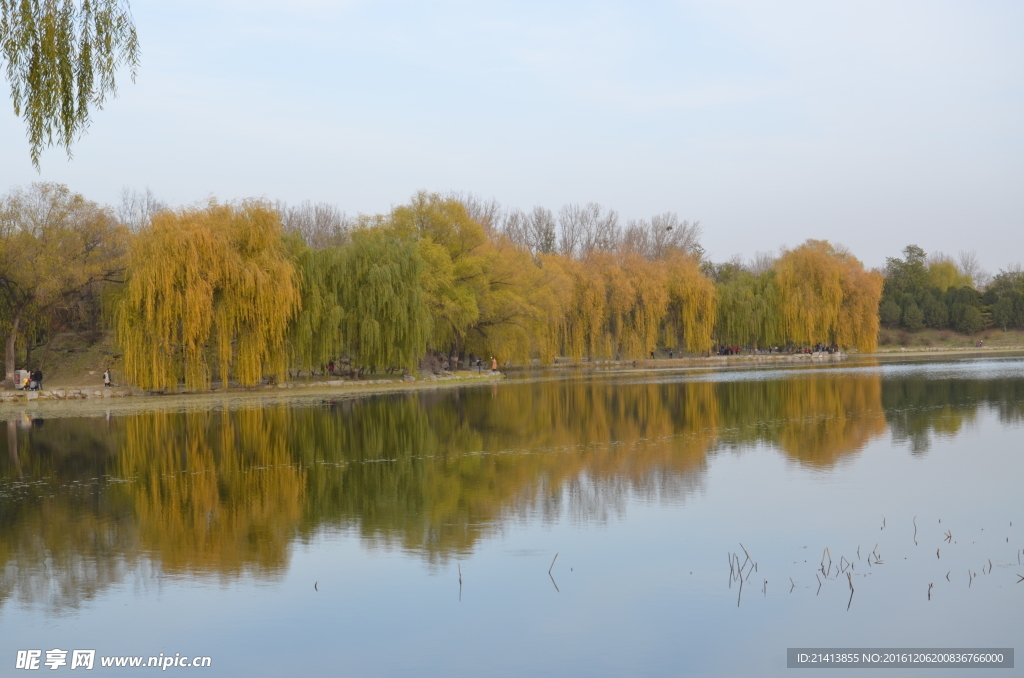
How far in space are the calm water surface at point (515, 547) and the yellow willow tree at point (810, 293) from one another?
141ft

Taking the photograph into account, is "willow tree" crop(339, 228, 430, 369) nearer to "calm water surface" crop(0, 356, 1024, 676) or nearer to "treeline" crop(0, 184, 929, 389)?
"treeline" crop(0, 184, 929, 389)

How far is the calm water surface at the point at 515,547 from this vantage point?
6.95 metres

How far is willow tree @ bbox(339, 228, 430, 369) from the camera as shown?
35.8 m

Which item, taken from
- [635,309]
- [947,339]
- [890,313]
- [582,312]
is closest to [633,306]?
[635,309]

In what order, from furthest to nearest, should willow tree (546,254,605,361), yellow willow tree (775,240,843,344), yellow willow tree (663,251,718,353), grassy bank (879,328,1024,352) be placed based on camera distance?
grassy bank (879,328,1024,352)
yellow willow tree (775,240,843,344)
yellow willow tree (663,251,718,353)
willow tree (546,254,605,361)

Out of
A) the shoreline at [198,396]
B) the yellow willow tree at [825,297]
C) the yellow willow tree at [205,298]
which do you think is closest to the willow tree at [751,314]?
the yellow willow tree at [825,297]

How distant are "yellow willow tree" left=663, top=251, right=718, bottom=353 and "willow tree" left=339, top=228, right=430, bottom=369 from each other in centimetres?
2627

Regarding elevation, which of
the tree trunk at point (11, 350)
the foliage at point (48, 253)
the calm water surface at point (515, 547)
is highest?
the foliage at point (48, 253)

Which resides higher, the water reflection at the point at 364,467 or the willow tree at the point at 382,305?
the willow tree at the point at 382,305

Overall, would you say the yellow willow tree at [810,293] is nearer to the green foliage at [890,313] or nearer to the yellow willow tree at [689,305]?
the yellow willow tree at [689,305]

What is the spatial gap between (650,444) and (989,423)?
7409mm

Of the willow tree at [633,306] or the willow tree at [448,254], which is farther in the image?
the willow tree at [633,306]

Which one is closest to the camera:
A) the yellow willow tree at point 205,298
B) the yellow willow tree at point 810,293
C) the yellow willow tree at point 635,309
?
the yellow willow tree at point 205,298

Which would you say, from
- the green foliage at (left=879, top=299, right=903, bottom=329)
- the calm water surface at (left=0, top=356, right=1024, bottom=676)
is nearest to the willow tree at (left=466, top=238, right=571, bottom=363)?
the calm water surface at (left=0, top=356, right=1024, bottom=676)
